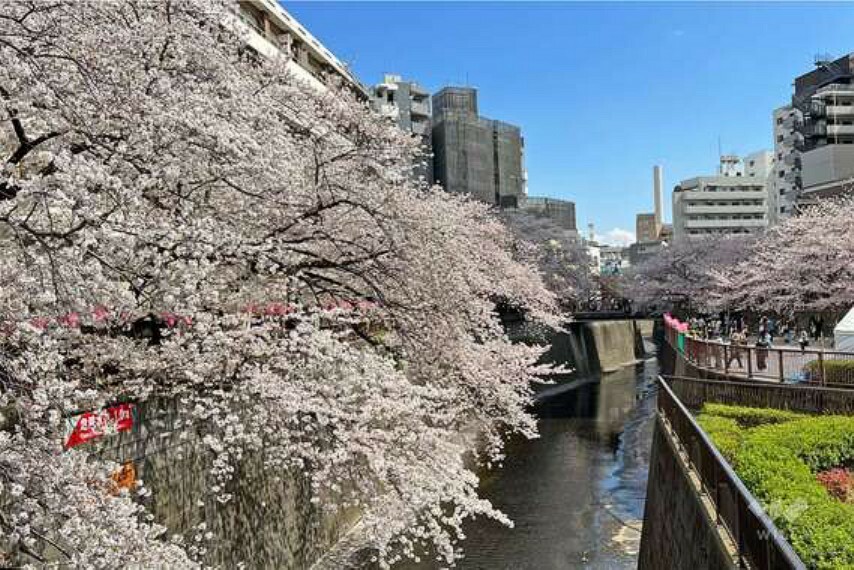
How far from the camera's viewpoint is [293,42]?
35750 mm

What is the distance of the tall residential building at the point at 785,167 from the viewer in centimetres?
6800

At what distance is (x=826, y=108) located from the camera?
2463 inches

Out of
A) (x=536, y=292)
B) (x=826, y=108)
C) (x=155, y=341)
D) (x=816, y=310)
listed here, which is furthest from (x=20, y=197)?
(x=826, y=108)

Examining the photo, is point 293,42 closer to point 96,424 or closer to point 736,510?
point 96,424

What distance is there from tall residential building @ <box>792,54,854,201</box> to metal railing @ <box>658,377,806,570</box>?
175ft

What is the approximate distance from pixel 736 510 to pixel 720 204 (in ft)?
299

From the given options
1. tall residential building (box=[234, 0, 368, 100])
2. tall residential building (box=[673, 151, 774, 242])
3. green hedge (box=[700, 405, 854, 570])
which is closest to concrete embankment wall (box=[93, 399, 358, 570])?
green hedge (box=[700, 405, 854, 570])

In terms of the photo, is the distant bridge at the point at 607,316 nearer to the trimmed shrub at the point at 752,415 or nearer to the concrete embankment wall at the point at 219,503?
the trimmed shrub at the point at 752,415

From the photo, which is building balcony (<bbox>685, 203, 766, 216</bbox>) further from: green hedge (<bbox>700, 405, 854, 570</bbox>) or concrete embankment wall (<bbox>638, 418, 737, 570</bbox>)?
concrete embankment wall (<bbox>638, 418, 737, 570</bbox>)

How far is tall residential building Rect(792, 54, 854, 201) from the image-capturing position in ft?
194

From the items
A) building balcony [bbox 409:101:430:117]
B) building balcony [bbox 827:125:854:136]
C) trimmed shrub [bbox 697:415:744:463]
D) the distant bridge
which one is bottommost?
trimmed shrub [bbox 697:415:744:463]

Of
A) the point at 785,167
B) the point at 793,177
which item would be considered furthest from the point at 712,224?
the point at 793,177

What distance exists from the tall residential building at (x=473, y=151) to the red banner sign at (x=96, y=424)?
171 feet

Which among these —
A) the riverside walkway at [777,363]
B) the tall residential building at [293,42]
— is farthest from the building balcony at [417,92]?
the riverside walkway at [777,363]
